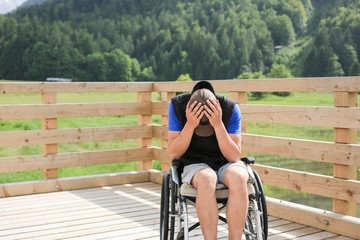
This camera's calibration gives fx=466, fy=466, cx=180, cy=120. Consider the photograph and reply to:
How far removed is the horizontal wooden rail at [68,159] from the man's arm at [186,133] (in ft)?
7.36

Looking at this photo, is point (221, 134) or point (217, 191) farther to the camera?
point (221, 134)

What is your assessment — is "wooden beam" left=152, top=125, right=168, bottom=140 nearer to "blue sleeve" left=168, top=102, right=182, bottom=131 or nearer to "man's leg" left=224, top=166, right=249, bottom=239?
"blue sleeve" left=168, top=102, right=182, bottom=131

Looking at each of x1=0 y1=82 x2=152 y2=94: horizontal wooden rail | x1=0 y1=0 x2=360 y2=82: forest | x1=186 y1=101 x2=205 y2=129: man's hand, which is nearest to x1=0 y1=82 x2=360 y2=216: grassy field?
x1=0 y1=82 x2=152 y2=94: horizontal wooden rail

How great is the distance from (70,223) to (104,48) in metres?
62.6

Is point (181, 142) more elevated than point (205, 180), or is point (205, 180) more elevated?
point (181, 142)

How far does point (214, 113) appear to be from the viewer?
2355 mm

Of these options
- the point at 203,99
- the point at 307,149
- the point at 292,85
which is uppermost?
the point at 292,85

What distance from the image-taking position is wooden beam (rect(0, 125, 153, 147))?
4.22 meters

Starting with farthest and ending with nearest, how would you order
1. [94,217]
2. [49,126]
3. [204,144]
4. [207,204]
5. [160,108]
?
[160,108], [49,126], [94,217], [204,144], [207,204]

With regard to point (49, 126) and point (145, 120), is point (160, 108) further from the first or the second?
point (49, 126)

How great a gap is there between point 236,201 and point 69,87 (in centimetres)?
272

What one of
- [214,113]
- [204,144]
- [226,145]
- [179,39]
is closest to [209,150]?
[204,144]

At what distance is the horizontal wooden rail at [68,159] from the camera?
4226 mm

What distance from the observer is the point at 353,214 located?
10.1ft
